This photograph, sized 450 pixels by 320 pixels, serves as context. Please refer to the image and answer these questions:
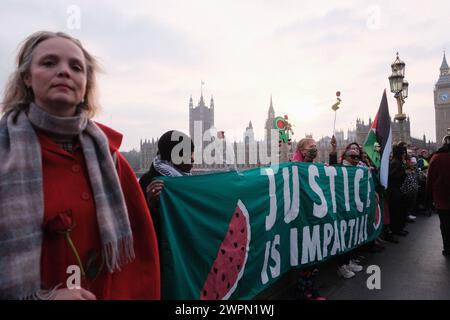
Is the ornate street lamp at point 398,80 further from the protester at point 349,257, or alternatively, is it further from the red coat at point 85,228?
the red coat at point 85,228

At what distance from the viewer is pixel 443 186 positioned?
17.9 ft

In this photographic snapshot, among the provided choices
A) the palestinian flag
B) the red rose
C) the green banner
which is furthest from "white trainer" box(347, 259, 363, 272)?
the red rose

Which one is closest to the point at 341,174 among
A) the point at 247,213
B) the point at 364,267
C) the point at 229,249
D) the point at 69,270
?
the point at 364,267

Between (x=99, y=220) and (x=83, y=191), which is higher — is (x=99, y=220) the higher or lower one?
the lower one

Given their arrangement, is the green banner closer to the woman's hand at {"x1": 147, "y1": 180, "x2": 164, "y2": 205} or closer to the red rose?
the woman's hand at {"x1": 147, "y1": 180, "x2": 164, "y2": 205}

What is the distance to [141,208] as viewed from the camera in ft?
4.38

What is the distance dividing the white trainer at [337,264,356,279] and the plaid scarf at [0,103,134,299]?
3854 millimetres

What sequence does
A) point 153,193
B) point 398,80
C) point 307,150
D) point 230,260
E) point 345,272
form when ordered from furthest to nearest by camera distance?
1. point 398,80
2. point 307,150
3. point 345,272
4. point 230,260
5. point 153,193

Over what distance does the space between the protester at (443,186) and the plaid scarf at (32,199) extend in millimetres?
5956

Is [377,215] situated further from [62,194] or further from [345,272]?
[62,194]

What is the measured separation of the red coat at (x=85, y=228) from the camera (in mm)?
1072

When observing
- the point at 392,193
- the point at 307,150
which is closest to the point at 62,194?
the point at 307,150

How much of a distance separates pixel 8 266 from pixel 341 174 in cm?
434
